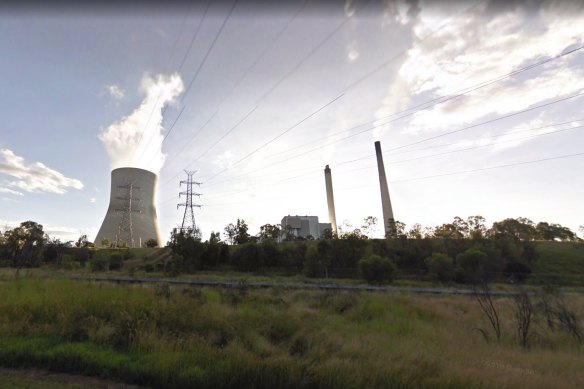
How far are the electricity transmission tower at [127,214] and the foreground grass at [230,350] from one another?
69488mm

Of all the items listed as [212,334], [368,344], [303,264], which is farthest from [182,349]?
[303,264]

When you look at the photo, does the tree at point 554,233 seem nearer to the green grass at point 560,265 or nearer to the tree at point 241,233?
the green grass at point 560,265

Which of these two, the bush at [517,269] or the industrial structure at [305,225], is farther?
the industrial structure at [305,225]

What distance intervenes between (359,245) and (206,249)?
84.3 ft

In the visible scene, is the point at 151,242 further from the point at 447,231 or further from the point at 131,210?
the point at 447,231

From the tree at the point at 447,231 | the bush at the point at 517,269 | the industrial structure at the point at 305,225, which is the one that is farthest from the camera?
the industrial structure at the point at 305,225

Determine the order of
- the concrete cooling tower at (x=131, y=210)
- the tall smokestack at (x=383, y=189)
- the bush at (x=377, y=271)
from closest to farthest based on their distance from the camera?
1. the bush at (x=377, y=271)
2. the concrete cooling tower at (x=131, y=210)
3. the tall smokestack at (x=383, y=189)

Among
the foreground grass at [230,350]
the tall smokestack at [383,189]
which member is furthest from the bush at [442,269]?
the tall smokestack at [383,189]

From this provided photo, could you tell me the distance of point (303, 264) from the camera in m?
51.6

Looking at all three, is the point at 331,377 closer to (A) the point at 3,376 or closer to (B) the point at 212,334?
(B) the point at 212,334

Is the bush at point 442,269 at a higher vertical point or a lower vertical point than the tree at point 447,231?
lower

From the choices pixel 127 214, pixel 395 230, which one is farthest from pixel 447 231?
pixel 127 214

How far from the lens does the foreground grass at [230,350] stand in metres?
5.09

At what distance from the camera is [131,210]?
78.6 metres
